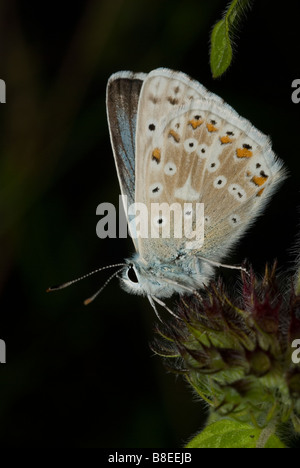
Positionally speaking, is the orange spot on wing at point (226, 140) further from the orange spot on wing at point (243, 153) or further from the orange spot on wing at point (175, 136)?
the orange spot on wing at point (175, 136)

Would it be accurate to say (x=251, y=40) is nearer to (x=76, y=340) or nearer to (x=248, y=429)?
(x=76, y=340)

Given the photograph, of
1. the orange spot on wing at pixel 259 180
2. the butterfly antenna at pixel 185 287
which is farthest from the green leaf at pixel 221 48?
the butterfly antenna at pixel 185 287

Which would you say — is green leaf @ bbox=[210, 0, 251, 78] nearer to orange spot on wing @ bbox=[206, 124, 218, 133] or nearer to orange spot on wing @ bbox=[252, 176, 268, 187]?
orange spot on wing @ bbox=[206, 124, 218, 133]

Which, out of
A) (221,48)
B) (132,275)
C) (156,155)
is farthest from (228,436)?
(221,48)

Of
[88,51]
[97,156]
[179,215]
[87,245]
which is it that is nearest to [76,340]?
[87,245]

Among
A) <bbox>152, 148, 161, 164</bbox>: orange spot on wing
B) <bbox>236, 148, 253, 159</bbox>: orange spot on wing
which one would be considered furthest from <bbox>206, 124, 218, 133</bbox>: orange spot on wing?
<bbox>152, 148, 161, 164</bbox>: orange spot on wing

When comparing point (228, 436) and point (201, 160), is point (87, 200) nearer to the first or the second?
point (201, 160)

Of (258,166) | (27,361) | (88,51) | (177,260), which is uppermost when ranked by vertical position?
(88,51)
